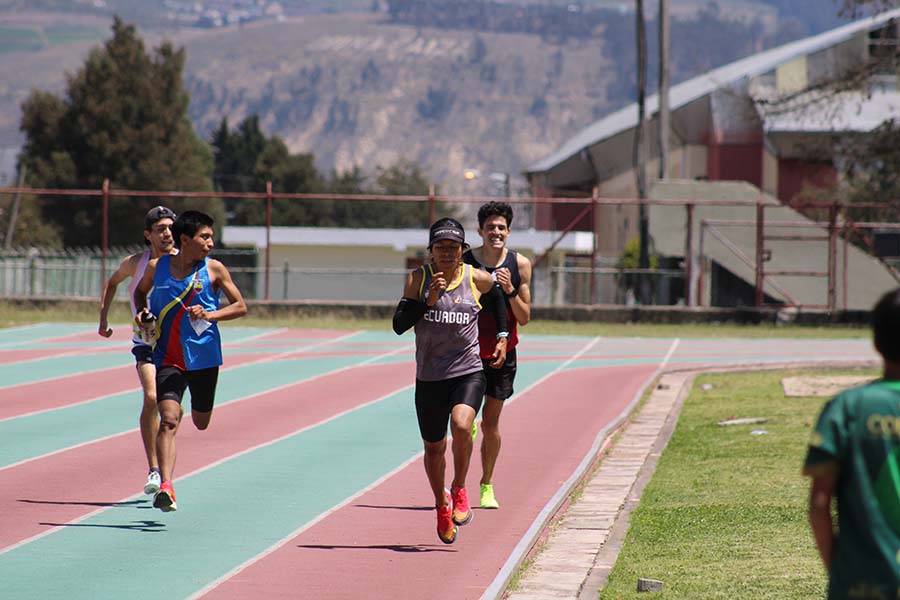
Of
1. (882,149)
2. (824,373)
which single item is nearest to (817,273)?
(882,149)

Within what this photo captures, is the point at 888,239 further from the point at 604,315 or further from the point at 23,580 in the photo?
the point at 23,580

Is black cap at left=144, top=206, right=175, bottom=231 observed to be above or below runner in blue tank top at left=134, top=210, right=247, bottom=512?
above

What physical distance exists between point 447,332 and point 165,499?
2.04 meters

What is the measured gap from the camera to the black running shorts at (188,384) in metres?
10.1

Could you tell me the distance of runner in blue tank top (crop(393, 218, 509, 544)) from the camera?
9.18 meters

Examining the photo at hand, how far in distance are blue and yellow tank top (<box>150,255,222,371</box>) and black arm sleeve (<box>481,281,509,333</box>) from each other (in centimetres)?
168

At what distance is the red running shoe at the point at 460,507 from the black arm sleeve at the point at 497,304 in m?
1.04

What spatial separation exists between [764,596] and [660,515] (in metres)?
2.82

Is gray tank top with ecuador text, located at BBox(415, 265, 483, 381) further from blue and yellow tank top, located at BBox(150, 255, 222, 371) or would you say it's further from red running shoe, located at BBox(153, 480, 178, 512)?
red running shoe, located at BBox(153, 480, 178, 512)

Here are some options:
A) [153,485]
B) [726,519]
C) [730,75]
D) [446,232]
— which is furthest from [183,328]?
[730,75]

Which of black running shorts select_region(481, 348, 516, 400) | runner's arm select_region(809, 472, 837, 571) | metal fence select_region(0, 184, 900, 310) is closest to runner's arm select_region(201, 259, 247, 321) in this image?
black running shorts select_region(481, 348, 516, 400)

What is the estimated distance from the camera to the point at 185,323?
1026 cm

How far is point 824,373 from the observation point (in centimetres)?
2353

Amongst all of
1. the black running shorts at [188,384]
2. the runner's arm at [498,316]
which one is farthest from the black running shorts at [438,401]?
the black running shorts at [188,384]
